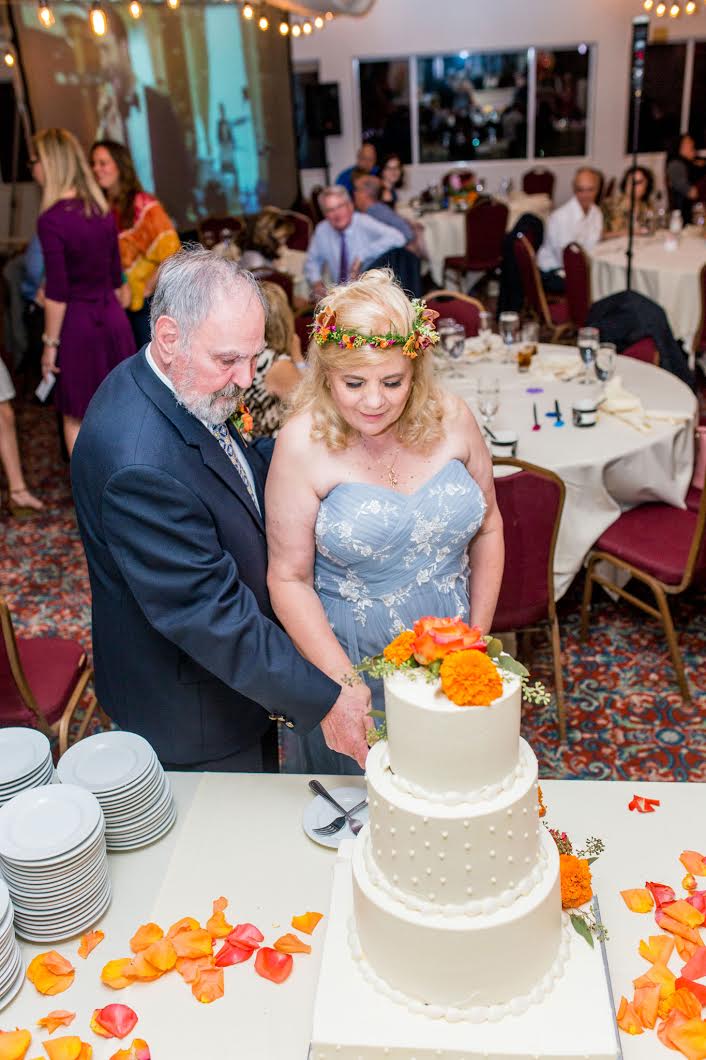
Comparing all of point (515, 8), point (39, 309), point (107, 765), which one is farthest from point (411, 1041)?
point (515, 8)

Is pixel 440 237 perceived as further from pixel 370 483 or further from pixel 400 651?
pixel 400 651

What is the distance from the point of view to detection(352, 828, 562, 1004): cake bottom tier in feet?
4.51

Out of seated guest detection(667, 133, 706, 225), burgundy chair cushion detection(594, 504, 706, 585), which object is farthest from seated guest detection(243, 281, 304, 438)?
seated guest detection(667, 133, 706, 225)

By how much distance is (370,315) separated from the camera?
2.00m

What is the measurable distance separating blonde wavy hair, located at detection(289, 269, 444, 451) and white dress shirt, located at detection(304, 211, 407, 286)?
14.7 feet

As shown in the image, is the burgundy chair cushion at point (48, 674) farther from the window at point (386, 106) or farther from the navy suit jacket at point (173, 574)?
the window at point (386, 106)

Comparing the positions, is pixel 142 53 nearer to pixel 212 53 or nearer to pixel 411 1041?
pixel 212 53

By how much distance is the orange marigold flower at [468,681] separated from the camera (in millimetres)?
1288

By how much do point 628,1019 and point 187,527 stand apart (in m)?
1.11

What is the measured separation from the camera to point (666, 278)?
6824 mm

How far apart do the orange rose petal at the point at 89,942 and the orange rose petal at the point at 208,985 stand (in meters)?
0.20

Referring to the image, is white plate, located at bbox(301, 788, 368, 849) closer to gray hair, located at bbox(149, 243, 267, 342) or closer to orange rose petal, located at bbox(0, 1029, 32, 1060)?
orange rose petal, located at bbox(0, 1029, 32, 1060)

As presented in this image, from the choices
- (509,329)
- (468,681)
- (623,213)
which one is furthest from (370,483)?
(623,213)

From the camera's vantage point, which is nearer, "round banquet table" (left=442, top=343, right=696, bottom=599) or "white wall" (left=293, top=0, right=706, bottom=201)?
"round banquet table" (left=442, top=343, right=696, bottom=599)
